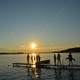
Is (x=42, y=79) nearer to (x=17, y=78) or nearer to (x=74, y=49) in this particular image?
(x=17, y=78)

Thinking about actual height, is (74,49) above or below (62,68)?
above

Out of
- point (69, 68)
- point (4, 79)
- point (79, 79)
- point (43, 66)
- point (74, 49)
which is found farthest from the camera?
point (74, 49)

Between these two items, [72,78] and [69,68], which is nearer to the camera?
[72,78]

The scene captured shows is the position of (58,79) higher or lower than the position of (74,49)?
lower

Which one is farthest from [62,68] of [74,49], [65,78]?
[74,49]

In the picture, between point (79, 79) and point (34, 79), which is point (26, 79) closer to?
point (34, 79)

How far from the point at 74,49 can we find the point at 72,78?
132026 mm

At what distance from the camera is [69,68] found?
44844mm

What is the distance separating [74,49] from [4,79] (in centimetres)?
13386

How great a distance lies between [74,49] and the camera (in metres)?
164

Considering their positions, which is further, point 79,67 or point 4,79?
point 79,67

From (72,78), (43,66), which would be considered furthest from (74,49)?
(72,78)

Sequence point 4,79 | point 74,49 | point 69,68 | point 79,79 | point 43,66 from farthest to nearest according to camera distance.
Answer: point 74,49
point 43,66
point 69,68
point 4,79
point 79,79

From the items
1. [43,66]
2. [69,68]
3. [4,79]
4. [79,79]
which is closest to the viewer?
[79,79]
